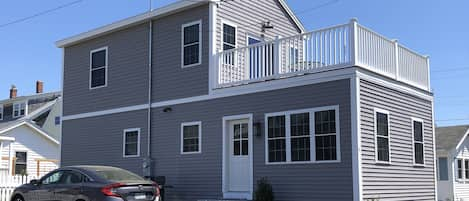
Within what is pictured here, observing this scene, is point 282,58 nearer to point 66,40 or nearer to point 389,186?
point 389,186

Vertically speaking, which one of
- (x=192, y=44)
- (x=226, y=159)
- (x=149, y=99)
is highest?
(x=192, y=44)

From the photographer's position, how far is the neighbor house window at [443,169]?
2759 centimetres

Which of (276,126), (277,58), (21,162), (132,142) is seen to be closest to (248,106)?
(276,126)

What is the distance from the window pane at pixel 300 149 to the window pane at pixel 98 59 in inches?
339

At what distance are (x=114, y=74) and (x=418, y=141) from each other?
33.1 feet

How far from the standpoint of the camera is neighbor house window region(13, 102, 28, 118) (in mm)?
41594

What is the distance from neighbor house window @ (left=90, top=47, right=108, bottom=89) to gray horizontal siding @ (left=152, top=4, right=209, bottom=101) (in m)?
2.51

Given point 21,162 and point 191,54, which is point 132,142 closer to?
point 191,54

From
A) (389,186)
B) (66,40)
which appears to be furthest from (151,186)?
(66,40)

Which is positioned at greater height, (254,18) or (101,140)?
(254,18)

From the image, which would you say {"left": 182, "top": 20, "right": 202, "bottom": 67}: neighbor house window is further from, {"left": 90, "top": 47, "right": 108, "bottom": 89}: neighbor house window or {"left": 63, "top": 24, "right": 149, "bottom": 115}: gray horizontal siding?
{"left": 90, "top": 47, "right": 108, "bottom": 89}: neighbor house window

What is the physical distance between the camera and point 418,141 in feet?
55.6

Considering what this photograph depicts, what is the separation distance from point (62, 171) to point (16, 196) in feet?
6.66

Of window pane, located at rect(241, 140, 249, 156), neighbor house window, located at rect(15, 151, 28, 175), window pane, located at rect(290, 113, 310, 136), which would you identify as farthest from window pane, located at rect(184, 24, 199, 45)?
neighbor house window, located at rect(15, 151, 28, 175)
